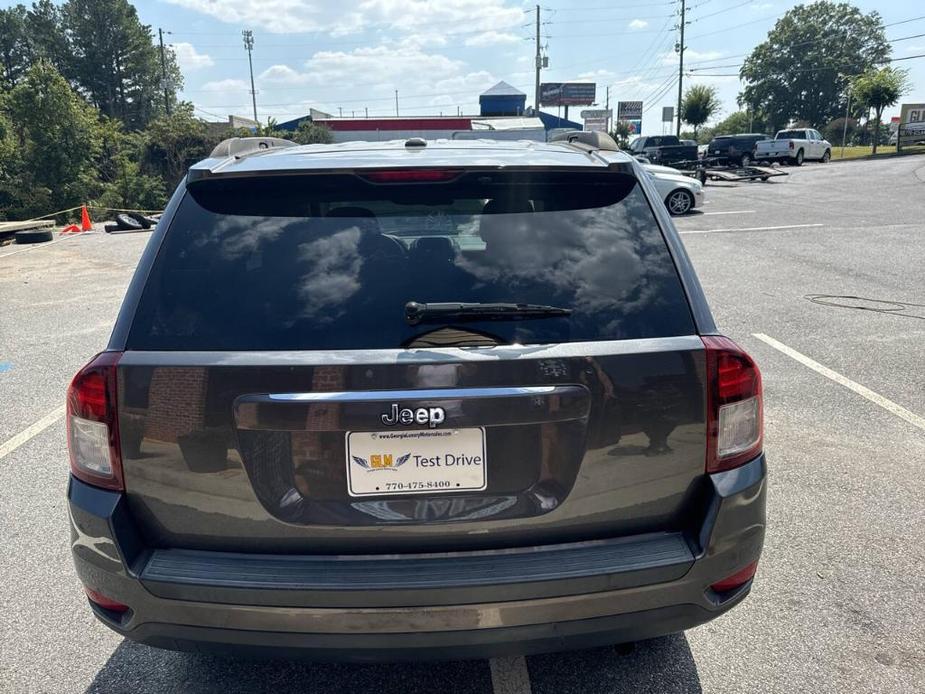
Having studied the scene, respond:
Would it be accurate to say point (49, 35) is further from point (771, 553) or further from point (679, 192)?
point (771, 553)

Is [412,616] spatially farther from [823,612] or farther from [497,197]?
[823,612]

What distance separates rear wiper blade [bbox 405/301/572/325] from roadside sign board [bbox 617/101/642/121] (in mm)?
98772

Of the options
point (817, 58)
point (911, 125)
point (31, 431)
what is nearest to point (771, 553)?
point (31, 431)

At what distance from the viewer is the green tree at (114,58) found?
74.3 meters

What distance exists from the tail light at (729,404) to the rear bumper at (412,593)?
0.27 feet

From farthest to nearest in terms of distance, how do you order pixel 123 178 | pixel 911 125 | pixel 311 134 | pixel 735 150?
1. pixel 911 125
2. pixel 311 134
3. pixel 735 150
4. pixel 123 178

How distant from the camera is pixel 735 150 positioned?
129 ft

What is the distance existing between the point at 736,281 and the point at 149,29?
85.4 meters

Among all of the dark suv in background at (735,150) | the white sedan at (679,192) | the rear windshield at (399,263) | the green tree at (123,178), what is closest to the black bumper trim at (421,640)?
the rear windshield at (399,263)

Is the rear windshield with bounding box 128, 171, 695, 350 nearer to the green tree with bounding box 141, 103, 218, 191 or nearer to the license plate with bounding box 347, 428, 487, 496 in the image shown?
the license plate with bounding box 347, 428, 487, 496

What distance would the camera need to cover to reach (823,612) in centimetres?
284

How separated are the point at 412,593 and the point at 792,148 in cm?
4227

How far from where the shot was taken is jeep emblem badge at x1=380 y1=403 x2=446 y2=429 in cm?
187

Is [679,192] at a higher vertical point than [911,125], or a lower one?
lower
